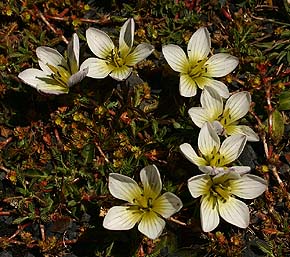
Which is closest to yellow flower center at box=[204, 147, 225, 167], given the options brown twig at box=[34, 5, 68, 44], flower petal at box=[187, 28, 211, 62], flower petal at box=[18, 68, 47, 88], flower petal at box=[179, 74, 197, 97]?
flower petal at box=[179, 74, 197, 97]

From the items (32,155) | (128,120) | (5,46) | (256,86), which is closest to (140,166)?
(128,120)

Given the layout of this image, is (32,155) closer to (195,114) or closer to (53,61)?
(53,61)

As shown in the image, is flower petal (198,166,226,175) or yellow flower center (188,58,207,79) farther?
yellow flower center (188,58,207,79)

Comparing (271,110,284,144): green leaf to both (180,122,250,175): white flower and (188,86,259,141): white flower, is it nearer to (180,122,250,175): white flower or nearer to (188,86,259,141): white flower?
(188,86,259,141): white flower

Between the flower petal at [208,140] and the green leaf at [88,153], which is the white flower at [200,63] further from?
the green leaf at [88,153]

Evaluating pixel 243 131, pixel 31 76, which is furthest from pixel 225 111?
pixel 31 76

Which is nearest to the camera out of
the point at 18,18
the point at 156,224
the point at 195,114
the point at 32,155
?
the point at 156,224

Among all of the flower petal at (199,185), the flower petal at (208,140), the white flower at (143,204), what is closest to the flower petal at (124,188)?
the white flower at (143,204)
